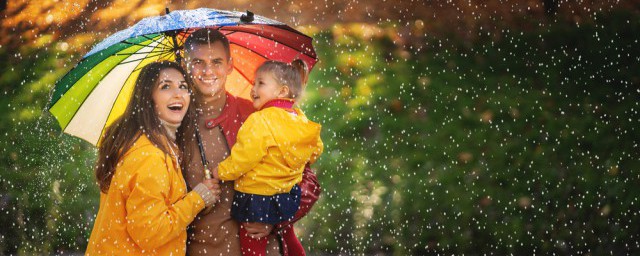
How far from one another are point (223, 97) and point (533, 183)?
349 cm

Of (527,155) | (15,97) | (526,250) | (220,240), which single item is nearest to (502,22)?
(527,155)

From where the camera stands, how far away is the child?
392cm

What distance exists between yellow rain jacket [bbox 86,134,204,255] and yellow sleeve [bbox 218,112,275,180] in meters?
0.18

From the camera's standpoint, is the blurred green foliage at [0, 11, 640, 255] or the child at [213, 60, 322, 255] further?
the blurred green foliage at [0, 11, 640, 255]

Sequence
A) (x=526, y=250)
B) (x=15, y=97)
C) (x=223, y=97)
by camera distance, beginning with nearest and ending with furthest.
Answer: (x=223, y=97)
(x=526, y=250)
(x=15, y=97)

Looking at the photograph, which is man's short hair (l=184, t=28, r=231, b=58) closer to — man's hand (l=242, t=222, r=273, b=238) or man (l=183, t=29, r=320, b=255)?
man (l=183, t=29, r=320, b=255)

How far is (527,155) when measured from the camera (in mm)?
7008

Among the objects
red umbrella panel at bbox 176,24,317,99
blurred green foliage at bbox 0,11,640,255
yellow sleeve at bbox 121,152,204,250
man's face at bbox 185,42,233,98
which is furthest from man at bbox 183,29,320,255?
blurred green foliage at bbox 0,11,640,255

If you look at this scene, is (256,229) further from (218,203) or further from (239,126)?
(239,126)

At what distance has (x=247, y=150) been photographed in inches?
153

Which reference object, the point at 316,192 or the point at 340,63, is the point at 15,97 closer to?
the point at 340,63

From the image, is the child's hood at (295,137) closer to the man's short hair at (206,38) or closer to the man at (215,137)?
the man at (215,137)

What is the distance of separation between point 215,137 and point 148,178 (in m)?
0.44

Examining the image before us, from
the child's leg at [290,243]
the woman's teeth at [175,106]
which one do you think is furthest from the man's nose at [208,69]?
the child's leg at [290,243]
